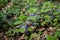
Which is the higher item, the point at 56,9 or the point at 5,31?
the point at 56,9

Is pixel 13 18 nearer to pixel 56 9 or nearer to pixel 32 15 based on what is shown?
pixel 32 15

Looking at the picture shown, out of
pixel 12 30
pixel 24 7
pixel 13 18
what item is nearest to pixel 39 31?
pixel 12 30

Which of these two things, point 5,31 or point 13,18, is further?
point 13,18

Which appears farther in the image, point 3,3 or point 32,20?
point 3,3

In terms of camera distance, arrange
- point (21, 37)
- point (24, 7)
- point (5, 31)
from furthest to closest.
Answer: point (24, 7) < point (5, 31) < point (21, 37)

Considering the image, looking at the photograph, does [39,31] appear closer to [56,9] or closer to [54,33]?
[54,33]

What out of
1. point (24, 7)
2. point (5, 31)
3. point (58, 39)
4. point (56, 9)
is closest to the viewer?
point (58, 39)

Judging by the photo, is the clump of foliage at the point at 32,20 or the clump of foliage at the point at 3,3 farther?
the clump of foliage at the point at 3,3

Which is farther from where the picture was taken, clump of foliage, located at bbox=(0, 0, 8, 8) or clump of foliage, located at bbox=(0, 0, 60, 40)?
clump of foliage, located at bbox=(0, 0, 8, 8)

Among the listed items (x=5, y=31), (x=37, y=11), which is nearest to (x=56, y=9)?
(x=37, y=11)
